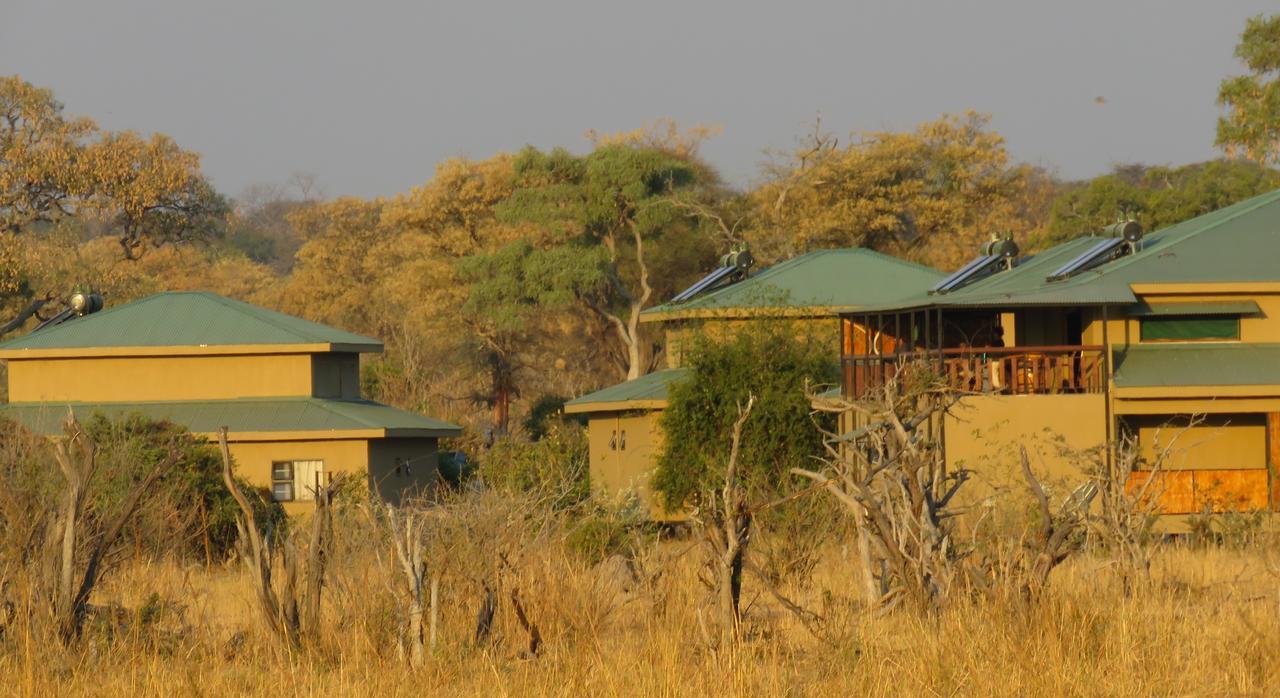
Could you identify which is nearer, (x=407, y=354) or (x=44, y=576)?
(x=44, y=576)

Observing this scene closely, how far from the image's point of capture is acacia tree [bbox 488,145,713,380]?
177 ft

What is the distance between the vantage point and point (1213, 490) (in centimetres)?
2919

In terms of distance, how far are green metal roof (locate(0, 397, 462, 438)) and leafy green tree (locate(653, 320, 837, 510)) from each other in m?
5.89

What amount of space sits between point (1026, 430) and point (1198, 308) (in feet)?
12.4

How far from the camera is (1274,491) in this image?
29.4 metres

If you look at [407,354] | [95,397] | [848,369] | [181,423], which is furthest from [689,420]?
[407,354]

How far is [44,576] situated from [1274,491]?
21205mm

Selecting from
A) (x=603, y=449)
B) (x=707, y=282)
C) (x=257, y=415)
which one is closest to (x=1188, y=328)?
(x=707, y=282)

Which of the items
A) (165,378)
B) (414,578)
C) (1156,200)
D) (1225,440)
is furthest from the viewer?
(1156,200)

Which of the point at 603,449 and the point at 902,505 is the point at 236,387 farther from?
the point at 902,505

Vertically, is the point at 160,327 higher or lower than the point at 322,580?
higher

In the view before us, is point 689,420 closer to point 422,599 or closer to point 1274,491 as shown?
point 1274,491

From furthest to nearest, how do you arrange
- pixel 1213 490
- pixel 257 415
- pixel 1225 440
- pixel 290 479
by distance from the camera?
pixel 257 415 → pixel 290 479 → pixel 1225 440 → pixel 1213 490

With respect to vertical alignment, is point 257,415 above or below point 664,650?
above
